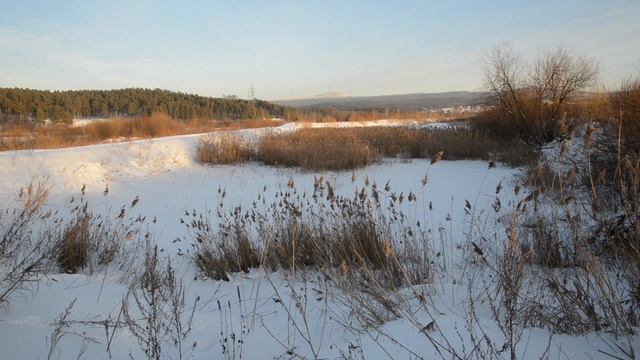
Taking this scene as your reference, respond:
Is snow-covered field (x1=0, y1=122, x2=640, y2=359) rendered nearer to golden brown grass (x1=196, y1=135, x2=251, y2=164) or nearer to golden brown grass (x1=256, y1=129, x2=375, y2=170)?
golden brown grass (x1=256, y1=129, x2=375, y2=170)

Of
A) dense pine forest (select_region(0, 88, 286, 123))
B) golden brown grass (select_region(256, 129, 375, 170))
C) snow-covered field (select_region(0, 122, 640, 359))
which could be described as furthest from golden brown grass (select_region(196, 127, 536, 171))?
Answer: dense pine forest (select_region(0, 88, 286, 123))

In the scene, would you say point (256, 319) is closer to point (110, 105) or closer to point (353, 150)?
point (353, 150)

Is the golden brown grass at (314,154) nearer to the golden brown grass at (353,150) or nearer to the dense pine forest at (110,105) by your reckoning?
the golden brown grass at (353,150)

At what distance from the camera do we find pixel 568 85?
13.8m

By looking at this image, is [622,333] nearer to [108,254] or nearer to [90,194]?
[108,254]

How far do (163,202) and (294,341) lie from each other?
7526 mm

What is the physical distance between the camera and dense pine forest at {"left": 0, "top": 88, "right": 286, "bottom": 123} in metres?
32.5

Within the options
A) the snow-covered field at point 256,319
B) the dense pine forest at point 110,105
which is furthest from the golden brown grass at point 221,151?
the dense pine forest at point 110,105

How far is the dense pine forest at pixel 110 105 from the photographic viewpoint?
107ft

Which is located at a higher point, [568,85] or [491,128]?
[568,85]

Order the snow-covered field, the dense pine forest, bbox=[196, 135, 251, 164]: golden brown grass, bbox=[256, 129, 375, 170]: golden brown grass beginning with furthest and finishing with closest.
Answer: the dense pine forest < bbox=[196, 135, 251, 164]: golden brown grass < bbox=[256, 129, 375, 170]: golden brown grass < the snow-covered field

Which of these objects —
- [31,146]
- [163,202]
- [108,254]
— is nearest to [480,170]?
[163,202]

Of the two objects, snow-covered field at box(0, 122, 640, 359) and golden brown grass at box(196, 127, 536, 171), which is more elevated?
golden brown grass at box(196, 127, 536, 171)

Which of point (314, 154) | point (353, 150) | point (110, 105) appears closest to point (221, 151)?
point (314, 154)
